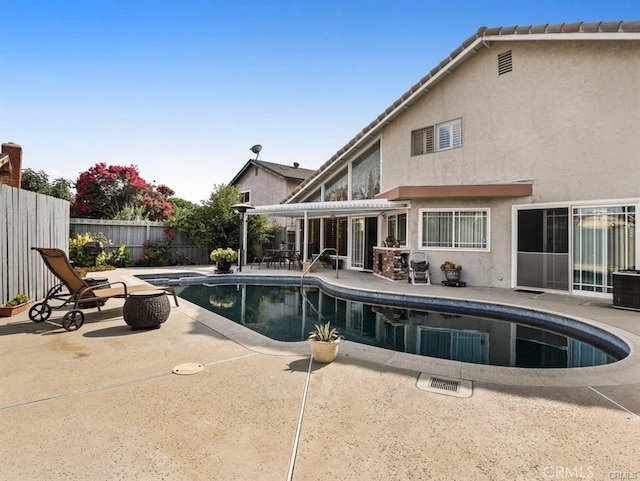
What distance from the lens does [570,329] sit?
25.6 ft

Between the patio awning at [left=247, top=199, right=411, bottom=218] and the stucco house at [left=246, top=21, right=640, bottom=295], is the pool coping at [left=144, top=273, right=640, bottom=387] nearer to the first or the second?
the stucco house at [left=246, top=21, right=640, bottom=295]

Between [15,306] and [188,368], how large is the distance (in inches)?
210

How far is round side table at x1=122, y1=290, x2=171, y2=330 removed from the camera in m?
6.52

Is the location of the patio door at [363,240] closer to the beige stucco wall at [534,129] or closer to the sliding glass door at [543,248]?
the beige stucco wall at [534,129]

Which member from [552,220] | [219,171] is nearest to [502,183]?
[552,220]

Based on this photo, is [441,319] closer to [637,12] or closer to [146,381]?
[146,381]

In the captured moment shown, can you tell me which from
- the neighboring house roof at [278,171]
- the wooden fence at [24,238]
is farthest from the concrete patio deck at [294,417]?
the neighboring house roof at [278,171]

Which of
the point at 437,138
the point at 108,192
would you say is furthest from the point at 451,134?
the point at 108,192

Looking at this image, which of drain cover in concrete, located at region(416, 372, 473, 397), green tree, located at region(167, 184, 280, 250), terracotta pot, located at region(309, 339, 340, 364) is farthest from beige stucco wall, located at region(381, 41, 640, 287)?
green tree, located at region(167, 184, 280, 250)

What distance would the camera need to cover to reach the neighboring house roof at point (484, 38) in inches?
390

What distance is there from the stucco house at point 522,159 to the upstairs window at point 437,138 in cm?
4

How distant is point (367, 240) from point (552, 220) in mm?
7996

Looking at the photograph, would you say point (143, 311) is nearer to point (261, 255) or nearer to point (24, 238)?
point (24, 238)

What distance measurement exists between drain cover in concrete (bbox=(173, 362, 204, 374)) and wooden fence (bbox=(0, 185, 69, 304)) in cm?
534
